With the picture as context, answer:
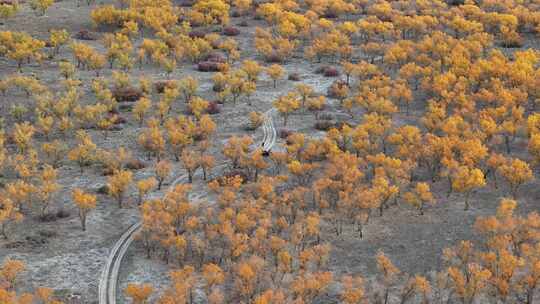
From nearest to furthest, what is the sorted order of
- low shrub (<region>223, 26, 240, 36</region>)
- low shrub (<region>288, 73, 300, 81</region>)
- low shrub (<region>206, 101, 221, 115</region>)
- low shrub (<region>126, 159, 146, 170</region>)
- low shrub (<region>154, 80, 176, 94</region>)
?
1. low shrub (<region>126, 159, 146, 170</region>)
2. low shrub (<region>206, 101, 221, 115</region>)
3. low shrub (<region>154, 80, 176, 94</region>)
4. low shrub (<region>288, 73, 300, 81</region>)
5. low shrub (<region>223, 26, 240, 36</region>)

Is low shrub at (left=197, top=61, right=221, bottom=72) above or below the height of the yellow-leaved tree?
above

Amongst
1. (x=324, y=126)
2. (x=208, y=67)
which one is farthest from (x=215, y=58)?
(x=324, y=126)

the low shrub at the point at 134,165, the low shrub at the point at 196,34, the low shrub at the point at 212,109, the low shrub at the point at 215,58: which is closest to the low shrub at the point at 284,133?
the low shrub at the point at 212,109

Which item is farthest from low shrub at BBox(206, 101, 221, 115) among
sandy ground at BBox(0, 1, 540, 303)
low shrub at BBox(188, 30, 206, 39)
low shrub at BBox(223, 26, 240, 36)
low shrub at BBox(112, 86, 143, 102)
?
low shrub at BBox(223, 26, 240, 36)

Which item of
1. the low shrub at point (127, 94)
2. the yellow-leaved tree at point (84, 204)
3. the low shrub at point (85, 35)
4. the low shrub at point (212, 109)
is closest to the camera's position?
the yellow-leaved tree at point (84, 204)

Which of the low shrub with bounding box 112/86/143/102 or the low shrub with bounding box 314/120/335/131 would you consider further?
the low shrub with bounding box 112/86/143/102

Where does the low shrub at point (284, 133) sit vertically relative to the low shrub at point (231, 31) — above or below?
below

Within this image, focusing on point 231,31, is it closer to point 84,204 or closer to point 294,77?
point 294,77

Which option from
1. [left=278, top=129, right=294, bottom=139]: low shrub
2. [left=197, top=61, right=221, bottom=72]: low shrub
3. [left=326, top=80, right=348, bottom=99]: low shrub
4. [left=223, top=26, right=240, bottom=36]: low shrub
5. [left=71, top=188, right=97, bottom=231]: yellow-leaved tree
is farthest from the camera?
[left=223, top=26, right=240, bottom=36]: low shrub

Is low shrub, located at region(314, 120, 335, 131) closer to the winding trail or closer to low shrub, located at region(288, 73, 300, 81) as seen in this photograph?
low shrub, located at region(288, 73, 300, 81)

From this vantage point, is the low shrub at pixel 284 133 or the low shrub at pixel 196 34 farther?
the low shrub at pixel 196 34

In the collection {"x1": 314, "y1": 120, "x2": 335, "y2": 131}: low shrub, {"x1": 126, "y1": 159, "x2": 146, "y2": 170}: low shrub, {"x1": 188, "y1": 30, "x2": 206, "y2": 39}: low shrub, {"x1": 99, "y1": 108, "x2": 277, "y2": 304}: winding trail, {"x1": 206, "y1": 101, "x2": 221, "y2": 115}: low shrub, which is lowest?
{"x1": 99, "y1": 108, "x2": 277, "y2": 304}: winding trail

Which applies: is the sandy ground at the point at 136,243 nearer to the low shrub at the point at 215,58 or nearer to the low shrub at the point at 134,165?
the low shrub at the point at 134,165
